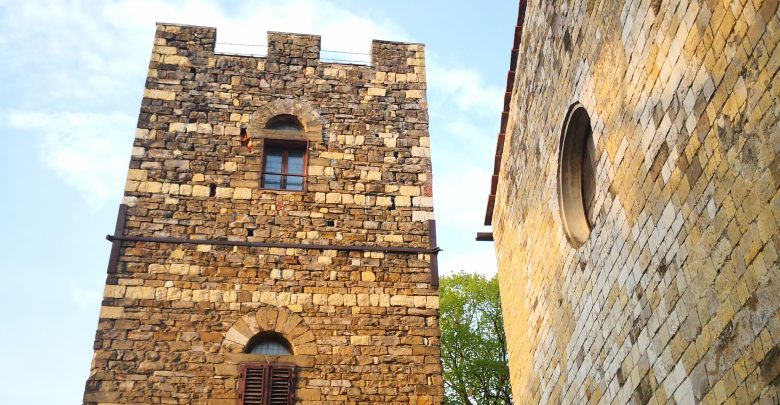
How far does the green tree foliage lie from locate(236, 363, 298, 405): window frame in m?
10.4

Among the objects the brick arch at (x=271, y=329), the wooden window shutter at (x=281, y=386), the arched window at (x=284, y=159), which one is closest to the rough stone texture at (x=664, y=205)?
the brick arch at (x=271, y=329)

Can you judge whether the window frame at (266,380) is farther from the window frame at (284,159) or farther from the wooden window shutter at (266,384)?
the window frame at (284,159)

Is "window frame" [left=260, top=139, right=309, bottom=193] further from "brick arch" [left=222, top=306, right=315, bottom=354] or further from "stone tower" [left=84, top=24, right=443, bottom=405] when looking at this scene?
"brick arch" [left=222, top=306, right=315, bottom=354]

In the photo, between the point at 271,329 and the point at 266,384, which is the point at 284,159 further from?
the point at 266,384

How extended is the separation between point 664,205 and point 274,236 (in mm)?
5591

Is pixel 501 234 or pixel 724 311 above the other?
pixel 501 234

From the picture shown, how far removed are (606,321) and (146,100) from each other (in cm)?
712

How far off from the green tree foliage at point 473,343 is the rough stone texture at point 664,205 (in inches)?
382

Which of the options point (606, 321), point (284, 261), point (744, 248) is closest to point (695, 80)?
point (744, 248)

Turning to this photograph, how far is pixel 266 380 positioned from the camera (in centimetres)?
877

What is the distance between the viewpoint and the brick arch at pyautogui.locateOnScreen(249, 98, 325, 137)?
1086 centimetres

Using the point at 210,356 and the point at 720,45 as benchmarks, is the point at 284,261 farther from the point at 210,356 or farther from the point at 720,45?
the point at 720,45

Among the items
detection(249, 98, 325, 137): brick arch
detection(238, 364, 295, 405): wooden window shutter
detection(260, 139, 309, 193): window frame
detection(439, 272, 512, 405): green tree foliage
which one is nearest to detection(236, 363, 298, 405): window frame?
detection(238, 364, 295, 405): wooden window shutter

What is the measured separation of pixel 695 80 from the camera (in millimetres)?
5066
